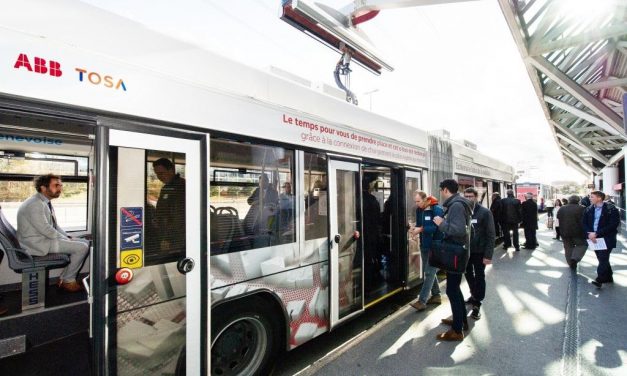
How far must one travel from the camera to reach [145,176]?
2102 millimetres

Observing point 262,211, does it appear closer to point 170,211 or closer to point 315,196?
point 315,196

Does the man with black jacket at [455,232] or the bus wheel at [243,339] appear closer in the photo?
the bus wheel at [243,339]

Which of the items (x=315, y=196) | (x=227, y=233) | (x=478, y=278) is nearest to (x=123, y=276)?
(x=227, y=233)

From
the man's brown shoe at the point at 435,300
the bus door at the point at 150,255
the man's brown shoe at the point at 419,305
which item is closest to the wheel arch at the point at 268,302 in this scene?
the bus door at the point at 150,255

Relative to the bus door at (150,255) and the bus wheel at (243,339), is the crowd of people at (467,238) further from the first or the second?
the bus door at (150,255)

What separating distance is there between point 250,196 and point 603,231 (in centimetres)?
647

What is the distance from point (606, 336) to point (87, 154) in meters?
7.51

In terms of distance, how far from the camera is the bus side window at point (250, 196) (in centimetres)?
256

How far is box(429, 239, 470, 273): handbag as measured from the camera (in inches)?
139

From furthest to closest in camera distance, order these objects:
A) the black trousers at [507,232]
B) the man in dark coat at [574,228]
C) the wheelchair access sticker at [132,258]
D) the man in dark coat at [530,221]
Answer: the man in dark coat at [530,221] < the black trousers at [507,232] < the man in dark coat at [574,228] < the wheelchair access sticker at [132,258]

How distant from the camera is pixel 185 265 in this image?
221cm

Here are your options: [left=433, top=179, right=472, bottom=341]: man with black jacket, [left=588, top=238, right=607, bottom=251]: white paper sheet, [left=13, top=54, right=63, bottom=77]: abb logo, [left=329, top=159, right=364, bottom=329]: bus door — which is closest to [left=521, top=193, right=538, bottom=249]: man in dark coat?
[left=588, top=238, right=607, bottom=251]: white paper sheet

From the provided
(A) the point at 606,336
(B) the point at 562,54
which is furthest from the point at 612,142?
(A) the point at 606,336

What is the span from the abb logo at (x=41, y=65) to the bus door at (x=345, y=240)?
241 centimetres
